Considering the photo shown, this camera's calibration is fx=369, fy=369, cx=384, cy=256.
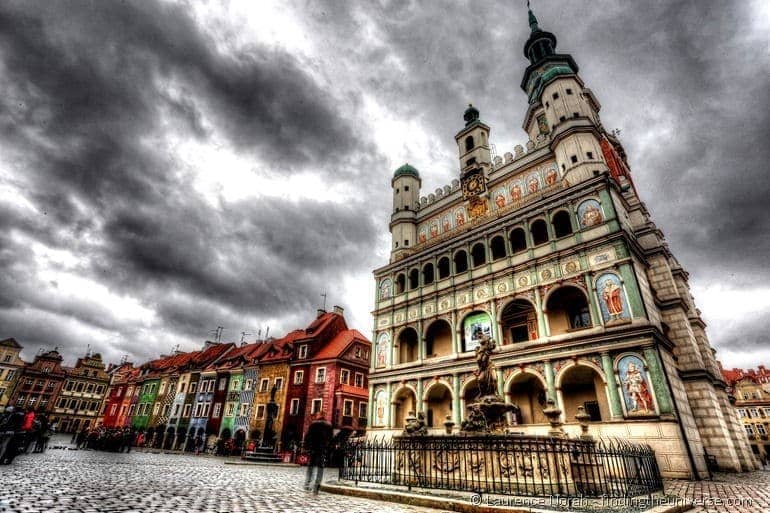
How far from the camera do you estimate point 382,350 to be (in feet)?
95.2

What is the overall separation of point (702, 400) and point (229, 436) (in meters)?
37.7

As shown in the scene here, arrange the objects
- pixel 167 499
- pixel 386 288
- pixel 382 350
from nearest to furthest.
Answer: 1. pixel 167 499
2. pixel 382 350
3. pixel 386 288

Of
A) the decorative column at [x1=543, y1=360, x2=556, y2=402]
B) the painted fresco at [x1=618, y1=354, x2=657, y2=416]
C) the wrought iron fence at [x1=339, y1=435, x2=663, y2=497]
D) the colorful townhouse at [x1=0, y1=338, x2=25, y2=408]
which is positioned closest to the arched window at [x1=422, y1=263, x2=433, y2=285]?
the decorative column at [x1=543, y1=360, x2=556, y2=402]

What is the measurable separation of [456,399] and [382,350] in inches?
314

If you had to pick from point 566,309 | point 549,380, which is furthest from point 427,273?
point 549,380

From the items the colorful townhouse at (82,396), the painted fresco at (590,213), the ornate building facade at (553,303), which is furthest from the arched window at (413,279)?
the colorful townhouse at (82,396)

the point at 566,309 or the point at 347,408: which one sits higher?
the point at 566,309

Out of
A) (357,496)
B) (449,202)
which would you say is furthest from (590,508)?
(449,202)

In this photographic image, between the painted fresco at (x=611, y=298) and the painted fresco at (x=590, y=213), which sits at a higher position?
the painted fresco at (x=590, y=213)

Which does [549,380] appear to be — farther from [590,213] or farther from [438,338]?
[590,213]

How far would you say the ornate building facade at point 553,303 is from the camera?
56.5 ft

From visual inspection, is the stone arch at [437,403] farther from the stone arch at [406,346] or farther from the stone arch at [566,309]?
the stone arch at [566,309]

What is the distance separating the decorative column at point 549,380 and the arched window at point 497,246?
8.50m

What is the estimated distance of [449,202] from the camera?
32.5m
